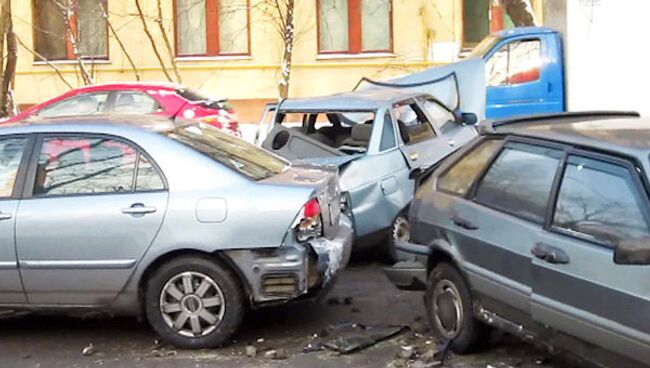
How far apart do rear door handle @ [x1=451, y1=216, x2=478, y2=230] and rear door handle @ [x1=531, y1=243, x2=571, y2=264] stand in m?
0.64

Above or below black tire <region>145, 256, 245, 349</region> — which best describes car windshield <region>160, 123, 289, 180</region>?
above

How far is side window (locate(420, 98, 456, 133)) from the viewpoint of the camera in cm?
985

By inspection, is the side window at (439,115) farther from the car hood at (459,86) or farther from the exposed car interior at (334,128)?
the car hood at (459,86)

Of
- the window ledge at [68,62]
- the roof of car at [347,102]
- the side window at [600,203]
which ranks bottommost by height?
the side window at [600,203]

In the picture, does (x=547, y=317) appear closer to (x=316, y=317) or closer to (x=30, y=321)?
(x=316, y=317)

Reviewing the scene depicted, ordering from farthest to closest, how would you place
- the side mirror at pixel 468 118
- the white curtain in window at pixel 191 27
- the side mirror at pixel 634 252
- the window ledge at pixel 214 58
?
the white curtain in window at pixel 191 27 → the window ledge at pixel 214 58 → the side mirror at pixel 468 118 → the side mirror at pixel 634 252

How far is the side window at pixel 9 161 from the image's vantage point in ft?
21.7

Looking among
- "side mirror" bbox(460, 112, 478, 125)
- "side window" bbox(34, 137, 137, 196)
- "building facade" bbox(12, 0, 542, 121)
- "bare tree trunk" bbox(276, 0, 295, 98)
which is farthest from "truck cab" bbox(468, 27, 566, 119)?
"side window" bbox(34, 137, 137, 196)

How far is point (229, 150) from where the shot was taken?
22.8 ft

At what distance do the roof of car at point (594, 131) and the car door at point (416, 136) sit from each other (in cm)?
263

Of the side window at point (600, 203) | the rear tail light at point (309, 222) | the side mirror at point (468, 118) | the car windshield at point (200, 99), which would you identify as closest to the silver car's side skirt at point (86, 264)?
the rear tail light at point (309, 222)

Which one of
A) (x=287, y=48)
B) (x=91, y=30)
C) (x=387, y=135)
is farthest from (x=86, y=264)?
(x=91, y=30)

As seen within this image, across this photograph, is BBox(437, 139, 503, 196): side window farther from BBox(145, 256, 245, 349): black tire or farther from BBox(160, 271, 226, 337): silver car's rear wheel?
BBox(160, 271, 226, 337): silver car's rear wheel

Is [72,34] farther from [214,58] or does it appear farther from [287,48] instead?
[287,48]
